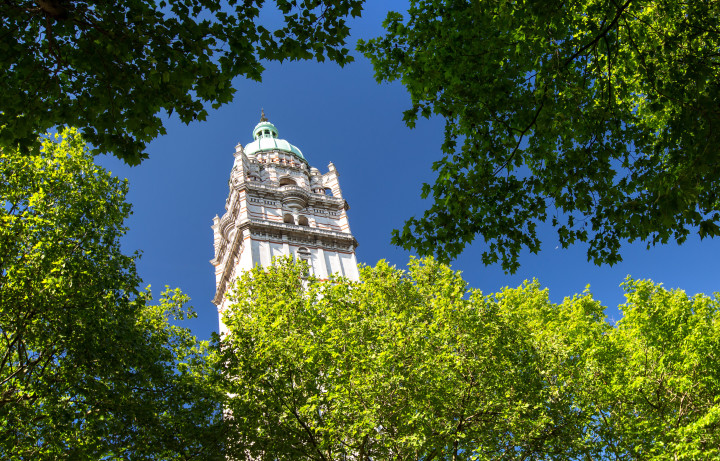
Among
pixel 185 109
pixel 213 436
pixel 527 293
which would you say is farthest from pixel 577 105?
pixel 527 293

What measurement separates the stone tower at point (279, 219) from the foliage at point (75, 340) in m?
23.0

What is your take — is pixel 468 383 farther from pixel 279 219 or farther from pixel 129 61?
pixel 279 219

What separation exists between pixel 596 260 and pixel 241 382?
465 inches

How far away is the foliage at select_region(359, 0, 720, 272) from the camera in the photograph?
32.2 feet

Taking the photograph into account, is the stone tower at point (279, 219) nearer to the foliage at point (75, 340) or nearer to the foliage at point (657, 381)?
the foliage at point (75, 340)

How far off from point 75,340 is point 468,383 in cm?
1134

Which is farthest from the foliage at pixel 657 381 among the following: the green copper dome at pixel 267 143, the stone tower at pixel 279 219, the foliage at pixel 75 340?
the green copper dome at pixel 267 143

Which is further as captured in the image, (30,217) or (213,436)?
(213,436)

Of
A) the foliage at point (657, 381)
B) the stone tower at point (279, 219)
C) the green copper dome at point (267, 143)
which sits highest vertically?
the green copper dome at point (267, 143)

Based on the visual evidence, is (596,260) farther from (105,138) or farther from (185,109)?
(105,138)

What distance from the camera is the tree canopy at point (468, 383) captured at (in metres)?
16.4

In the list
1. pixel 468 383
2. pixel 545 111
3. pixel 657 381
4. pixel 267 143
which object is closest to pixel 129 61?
pixel 545 111

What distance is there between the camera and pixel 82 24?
26.7 ft

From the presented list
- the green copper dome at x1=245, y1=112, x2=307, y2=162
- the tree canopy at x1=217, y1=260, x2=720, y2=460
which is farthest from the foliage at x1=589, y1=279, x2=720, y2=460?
the green copper dome at x1=245, y1=112, x2=307, y2=162
